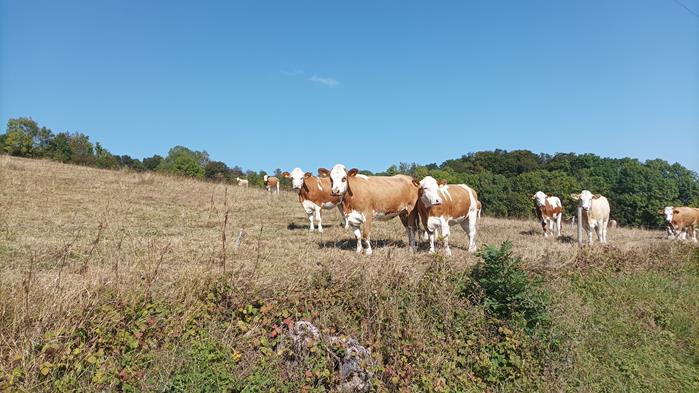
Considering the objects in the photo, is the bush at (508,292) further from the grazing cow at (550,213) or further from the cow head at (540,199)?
the cow head at (540,199)

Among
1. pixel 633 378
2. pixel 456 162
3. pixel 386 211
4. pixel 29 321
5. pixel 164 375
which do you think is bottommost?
pixel 633 378

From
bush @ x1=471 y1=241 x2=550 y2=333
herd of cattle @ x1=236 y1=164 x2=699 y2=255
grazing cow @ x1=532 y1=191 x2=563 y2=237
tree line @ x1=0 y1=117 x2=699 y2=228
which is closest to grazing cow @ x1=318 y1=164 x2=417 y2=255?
herd of cattle @ x1=236 y1=164 x2=699 y2=255

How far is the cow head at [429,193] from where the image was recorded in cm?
1006

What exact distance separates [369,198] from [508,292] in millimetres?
4545

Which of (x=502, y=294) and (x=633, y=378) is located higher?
(x=502, y=294)

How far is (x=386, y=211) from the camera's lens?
417 inches

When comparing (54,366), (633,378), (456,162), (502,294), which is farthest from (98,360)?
(456,162)

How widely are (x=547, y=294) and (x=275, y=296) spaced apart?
4337mm

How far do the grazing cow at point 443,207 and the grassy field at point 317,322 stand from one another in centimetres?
244

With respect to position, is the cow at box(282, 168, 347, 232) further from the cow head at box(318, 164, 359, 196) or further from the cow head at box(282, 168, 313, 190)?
the cow head at box(318, 164, 359, 196)

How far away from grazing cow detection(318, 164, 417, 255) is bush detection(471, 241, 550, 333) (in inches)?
131

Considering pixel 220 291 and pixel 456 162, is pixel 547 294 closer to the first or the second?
pixel 220 291

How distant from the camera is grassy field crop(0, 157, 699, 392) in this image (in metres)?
4.33

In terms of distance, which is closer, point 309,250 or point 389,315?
point 389,315
